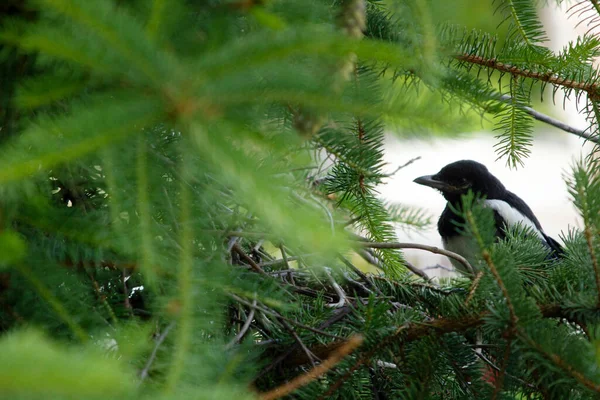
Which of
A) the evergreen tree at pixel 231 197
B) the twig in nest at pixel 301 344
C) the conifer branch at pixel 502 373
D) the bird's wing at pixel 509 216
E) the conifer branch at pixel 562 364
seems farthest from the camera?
the bird's wing at pixel 509 216

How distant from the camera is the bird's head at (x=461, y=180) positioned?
2232mm

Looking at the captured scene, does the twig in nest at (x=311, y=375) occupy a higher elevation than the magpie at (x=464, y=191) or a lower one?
higher

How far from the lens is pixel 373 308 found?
0.84m

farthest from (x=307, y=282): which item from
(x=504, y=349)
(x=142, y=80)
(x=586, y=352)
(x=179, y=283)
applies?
(x=142, y=80)

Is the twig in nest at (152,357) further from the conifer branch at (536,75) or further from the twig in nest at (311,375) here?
the conifer branch at (536,75)

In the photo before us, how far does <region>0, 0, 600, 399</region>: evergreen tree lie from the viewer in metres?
0.39

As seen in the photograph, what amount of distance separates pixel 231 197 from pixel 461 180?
5.52 ft

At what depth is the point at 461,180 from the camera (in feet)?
7.50

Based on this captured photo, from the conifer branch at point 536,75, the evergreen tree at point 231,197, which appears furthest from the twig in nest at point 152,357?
the conifer branch at point 536,75

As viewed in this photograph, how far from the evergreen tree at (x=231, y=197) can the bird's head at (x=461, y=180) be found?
1185mm

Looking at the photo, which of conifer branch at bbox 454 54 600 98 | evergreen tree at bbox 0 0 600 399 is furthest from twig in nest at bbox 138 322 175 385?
conifer branch at bbox 454 54 600 98

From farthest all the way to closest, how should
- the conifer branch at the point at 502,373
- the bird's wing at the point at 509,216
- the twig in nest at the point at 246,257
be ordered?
the bird's wing at the point at 509,216 → the twig in nest at the point at 246,257 → the conifer branch at the point at 502,373

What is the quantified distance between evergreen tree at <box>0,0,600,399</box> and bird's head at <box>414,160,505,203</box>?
3.89 feet

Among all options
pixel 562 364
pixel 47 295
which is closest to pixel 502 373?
pixel 562 364
